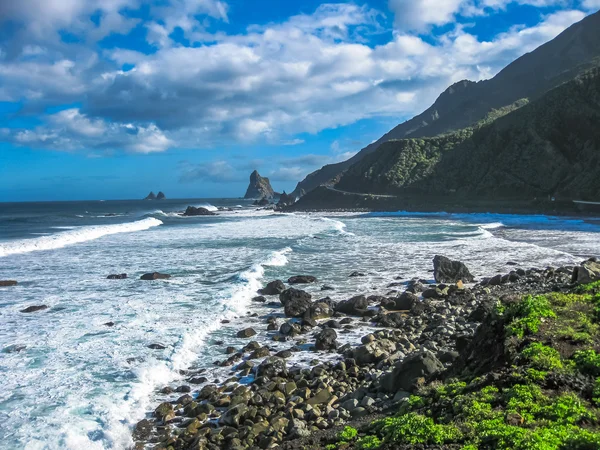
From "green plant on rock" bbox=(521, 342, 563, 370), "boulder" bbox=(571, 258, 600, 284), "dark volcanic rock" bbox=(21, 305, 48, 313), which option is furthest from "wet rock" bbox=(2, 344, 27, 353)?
"boulder" bbox=(571, 258, 600, 284)

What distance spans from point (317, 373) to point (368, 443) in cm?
462

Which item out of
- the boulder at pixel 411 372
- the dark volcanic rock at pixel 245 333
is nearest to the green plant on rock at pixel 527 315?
the boulder at pixel 411 372

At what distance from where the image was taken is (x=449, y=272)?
65.5 ft

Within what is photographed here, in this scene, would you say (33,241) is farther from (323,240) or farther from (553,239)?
(553,239)

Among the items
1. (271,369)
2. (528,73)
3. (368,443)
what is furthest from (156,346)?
(528,73)

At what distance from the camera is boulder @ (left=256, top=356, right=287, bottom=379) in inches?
393

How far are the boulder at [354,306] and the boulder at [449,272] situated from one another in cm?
544

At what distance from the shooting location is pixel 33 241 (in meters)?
38.6

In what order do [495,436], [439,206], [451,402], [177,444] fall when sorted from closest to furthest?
[495,436] → [451,402] → [177,444] → [439,206]

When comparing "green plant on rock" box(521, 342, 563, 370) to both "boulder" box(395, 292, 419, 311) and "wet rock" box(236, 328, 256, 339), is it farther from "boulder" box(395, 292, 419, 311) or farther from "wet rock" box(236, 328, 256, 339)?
"boulder" box(395, 292, 419, 311)

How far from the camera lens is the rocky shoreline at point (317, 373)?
7590 mm

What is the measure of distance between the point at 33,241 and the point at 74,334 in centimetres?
2988

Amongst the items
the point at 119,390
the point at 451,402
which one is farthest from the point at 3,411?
the point at 451,402

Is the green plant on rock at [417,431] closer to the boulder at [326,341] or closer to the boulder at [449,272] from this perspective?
the boulder at [326,341]
